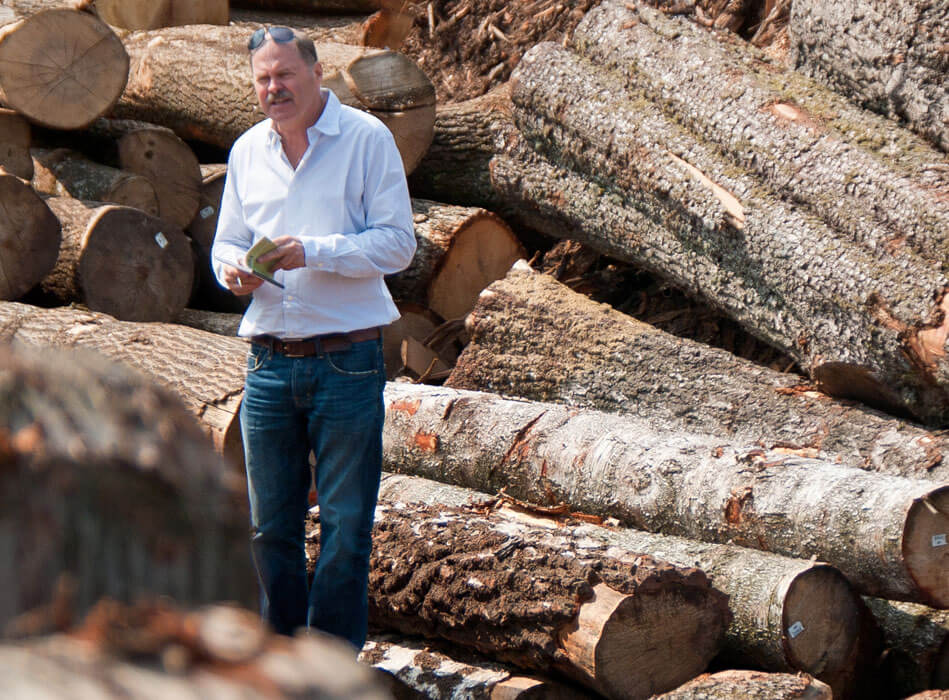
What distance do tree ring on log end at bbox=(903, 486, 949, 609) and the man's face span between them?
7.62 feet

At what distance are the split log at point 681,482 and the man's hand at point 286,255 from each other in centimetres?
176

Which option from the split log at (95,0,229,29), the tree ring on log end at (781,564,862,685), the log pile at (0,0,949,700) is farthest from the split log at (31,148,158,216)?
the tree ring on log end at (781,564,862,685)

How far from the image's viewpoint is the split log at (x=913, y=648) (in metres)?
3.62

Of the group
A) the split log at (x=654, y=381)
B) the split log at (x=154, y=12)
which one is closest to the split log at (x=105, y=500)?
the split log at (x=654, y=381)

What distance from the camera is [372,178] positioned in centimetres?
326

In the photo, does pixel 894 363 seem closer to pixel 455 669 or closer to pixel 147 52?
pixel 455 669

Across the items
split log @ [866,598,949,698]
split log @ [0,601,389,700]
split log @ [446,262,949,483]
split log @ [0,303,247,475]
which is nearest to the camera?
split log @ [0,601,389,700]

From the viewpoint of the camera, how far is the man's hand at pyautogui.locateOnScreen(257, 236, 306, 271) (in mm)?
3037

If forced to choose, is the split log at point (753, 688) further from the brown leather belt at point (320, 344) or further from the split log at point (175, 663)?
the split log at point (175, 663)

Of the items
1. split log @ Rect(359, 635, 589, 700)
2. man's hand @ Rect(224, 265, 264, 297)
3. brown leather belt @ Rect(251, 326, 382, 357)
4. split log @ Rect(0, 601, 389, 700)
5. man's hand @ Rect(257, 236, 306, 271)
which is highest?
split log @ Rect(0, 601, 389, 700)

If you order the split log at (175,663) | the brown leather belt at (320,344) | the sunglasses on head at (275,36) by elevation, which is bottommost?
the brown leather belt at (320,344)

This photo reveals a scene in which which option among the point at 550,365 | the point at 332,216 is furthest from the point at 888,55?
the point at 332,216

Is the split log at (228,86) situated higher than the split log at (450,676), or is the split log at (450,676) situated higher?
the split log at (228,86)

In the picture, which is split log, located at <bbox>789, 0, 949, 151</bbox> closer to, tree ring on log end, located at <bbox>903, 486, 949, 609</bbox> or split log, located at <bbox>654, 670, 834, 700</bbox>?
tree ring on log end, located at <bbox>903, 486, 949, 609</bbox>
